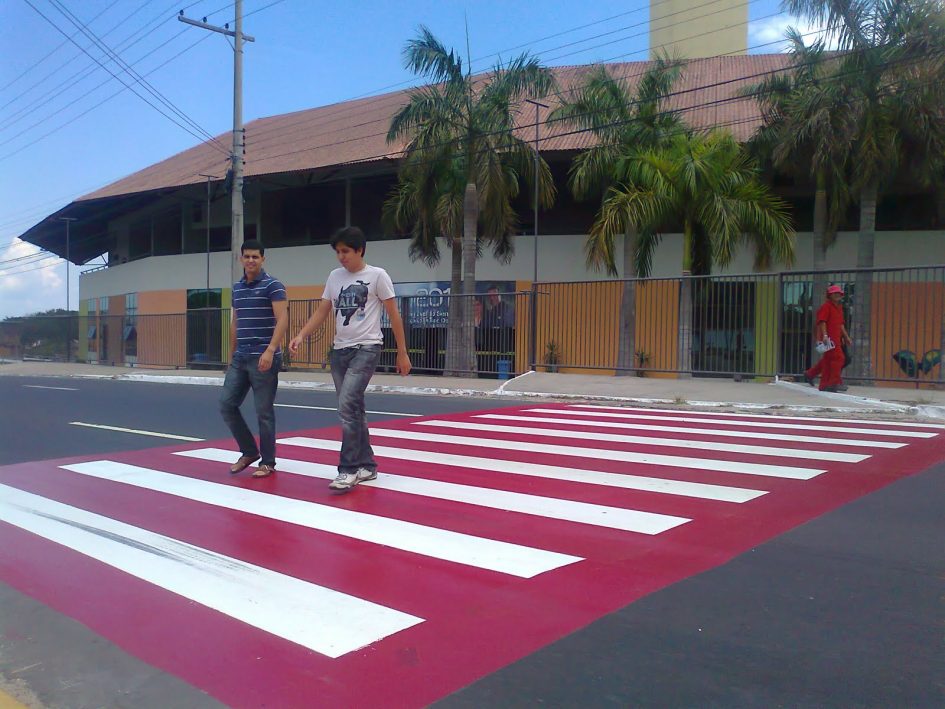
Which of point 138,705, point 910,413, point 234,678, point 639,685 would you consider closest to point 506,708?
point 639,685

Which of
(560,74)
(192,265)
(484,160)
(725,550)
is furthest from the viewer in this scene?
(192,265)

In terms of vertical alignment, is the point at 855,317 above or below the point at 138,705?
above

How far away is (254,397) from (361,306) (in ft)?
3.83

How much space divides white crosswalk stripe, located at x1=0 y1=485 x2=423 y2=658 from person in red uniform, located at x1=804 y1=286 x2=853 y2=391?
9880 mm

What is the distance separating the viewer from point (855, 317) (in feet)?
51.2

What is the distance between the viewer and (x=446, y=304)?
2320cm

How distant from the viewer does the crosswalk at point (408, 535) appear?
136 inches

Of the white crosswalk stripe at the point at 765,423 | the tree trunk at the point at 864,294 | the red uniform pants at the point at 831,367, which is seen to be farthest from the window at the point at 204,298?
the red uniform pants at the point at 831,367

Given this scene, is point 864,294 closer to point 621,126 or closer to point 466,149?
point 621,126

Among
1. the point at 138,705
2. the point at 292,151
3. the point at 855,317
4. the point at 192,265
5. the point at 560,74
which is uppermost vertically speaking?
the point at 560,74

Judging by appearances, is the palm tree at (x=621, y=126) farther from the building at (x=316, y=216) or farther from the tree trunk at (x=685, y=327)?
the tree trunk at (x=685, y=327)

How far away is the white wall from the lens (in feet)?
73.7

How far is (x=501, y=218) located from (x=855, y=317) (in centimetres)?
932

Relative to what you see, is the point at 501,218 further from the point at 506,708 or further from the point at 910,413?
the point at 506,708
